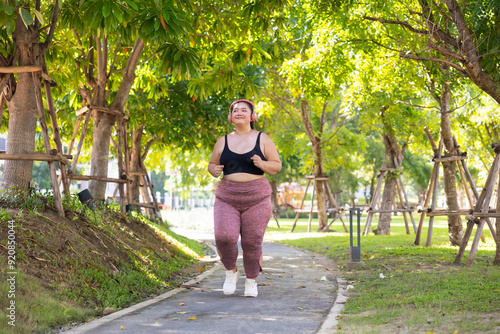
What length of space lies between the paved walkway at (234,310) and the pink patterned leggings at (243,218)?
51cm

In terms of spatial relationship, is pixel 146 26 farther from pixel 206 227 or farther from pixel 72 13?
pixel 206 227

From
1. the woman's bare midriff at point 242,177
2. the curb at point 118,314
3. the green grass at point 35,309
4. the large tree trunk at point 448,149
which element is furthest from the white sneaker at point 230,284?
the large tree trunk at point 448,149

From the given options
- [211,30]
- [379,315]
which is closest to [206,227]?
[211,30]

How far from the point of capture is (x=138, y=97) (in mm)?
13789

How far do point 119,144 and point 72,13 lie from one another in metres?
4.54

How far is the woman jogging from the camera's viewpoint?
631 centimetres

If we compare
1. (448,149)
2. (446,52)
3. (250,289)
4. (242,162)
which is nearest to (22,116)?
(242,162)

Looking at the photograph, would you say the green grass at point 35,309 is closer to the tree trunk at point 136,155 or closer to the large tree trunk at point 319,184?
the tree trunk at point 136,155

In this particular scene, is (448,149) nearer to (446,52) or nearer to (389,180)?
(446,52)

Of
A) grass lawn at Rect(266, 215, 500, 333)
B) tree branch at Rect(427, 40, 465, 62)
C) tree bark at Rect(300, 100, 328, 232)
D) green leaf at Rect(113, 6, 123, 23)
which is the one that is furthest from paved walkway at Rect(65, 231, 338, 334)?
tree bark at Rect(300, 100, 328, 232)

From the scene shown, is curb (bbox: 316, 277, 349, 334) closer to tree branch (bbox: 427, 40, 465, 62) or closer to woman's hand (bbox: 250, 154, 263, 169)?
woman's hand (bbox: 250, 154, 263, 169)

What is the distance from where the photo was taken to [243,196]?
6.32m

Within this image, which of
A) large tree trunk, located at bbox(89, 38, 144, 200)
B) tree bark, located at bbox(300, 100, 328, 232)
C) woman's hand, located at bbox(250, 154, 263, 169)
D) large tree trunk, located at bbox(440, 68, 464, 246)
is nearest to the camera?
woman's hand, located at bbox(250, 154, 263, 169)

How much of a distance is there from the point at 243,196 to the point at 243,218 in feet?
0.95
